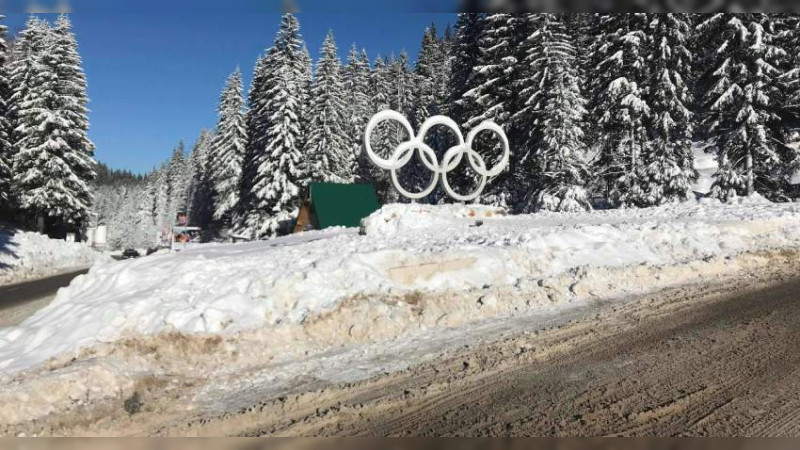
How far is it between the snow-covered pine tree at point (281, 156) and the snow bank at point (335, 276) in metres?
23.8

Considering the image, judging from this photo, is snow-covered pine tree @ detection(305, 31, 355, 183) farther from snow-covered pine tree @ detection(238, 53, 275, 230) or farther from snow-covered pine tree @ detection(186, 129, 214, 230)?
snow-covered pine tree @ detection(186, 129, 214, 230)

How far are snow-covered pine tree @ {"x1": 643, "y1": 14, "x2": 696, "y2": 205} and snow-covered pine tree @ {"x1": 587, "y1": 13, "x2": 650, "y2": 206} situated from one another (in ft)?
1.46

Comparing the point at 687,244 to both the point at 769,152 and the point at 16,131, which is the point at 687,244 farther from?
the point at 16,131

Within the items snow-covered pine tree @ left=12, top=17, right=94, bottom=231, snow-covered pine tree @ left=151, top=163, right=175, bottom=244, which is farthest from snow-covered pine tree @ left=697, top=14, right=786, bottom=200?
snow-covered pine tree @ left=151, top=163, right=175, bottom=244

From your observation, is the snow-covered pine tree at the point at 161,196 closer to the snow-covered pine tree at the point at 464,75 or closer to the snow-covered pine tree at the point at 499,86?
the snow-covered pine tree at the point at 464,75

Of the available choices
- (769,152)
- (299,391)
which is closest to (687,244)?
(299,391)

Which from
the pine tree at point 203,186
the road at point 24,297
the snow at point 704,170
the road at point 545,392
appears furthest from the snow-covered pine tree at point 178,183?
the road at point 545,392

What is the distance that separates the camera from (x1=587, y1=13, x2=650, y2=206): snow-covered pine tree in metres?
24.8

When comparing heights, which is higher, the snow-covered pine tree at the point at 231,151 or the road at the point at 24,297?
the snow-covered pine tree at the point at 231,151

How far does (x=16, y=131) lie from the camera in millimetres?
34219

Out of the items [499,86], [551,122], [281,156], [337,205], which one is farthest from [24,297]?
[499,86]

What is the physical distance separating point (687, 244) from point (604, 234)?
70.0 inches

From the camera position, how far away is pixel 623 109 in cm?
2495

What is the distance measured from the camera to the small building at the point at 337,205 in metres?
31.8
